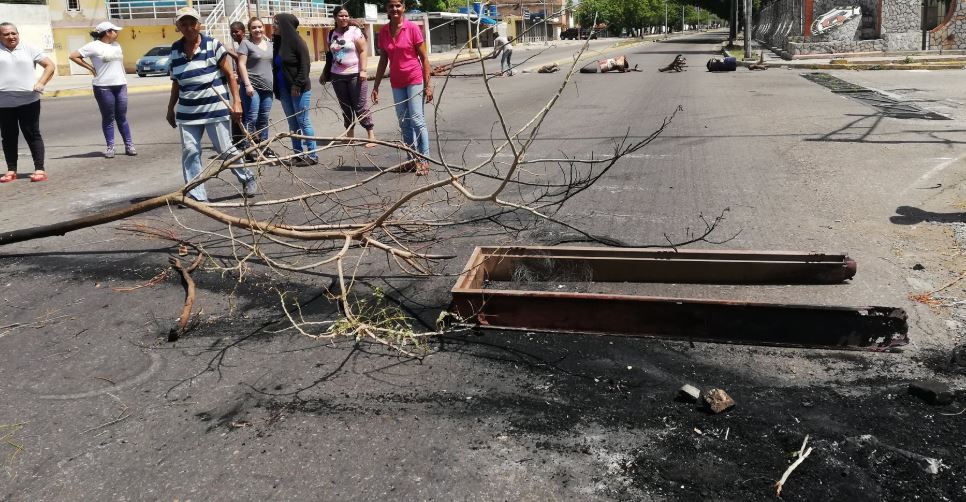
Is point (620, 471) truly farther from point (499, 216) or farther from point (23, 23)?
point (23, 23)

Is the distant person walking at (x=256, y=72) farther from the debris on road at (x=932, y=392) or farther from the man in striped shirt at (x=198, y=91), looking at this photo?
the debris on road at (x=932, y=392)

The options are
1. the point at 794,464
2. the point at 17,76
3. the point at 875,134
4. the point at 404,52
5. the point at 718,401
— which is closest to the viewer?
the point at 794,464

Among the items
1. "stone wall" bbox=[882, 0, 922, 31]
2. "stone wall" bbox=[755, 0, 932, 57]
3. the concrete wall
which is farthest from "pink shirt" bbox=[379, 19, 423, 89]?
the concrete wall

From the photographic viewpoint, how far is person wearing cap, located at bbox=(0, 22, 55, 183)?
27.9 feet

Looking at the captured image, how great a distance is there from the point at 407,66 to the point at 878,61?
2523 cm

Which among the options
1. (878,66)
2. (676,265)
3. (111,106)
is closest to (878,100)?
(878,66)

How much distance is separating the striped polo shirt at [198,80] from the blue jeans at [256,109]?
2126mm

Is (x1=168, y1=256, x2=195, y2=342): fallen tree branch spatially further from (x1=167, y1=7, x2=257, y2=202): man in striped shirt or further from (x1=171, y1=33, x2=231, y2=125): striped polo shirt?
(x1=171, y1=33, x2=231, y2=125): striped polo shirt

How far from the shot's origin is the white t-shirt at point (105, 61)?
1000cm

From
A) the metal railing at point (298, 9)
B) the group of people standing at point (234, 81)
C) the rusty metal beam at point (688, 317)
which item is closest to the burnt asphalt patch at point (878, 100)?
the group of people standing at point (234, 81)

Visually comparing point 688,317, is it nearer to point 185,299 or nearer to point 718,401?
point 718,401

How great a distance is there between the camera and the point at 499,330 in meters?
4.20

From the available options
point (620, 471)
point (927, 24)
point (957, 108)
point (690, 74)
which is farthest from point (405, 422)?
point (927, 24)

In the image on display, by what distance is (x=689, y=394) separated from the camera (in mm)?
3342
